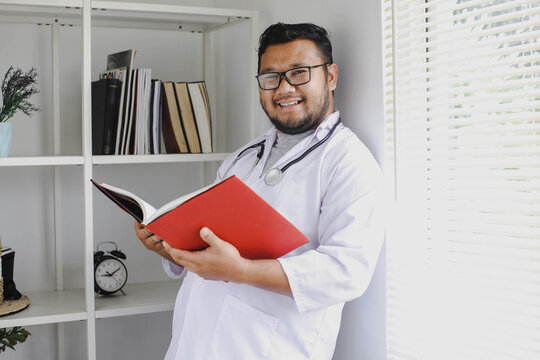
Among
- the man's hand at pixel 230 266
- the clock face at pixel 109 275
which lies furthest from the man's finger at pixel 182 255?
the clock face at pixel 109 275

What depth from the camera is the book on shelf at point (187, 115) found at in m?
2.07

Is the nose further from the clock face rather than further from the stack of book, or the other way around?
the clock face

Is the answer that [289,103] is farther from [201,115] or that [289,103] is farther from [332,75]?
[201,115]

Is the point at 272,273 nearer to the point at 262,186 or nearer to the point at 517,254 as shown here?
the point at 262,186

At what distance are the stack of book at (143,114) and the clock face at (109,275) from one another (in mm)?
402

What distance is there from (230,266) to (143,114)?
0.90m

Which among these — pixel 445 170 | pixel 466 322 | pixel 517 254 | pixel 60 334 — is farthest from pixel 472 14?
pixel 60 334

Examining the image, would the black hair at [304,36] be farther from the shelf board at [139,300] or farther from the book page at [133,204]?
the shelf board at [139,300]

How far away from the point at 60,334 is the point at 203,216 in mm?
1387

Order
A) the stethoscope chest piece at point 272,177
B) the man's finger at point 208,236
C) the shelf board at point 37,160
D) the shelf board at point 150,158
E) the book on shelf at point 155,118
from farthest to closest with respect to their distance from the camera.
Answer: the book on shelf at point 155,118 < the shelf board at point 150,158 < the shelf board at point 37,160 < the stethoscope chest piece at point 272,177 < the man's finger at point 208,236

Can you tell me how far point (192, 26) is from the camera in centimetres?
242

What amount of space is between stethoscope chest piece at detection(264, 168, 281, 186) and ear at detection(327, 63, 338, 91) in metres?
0.29

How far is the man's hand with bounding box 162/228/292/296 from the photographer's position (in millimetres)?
1272

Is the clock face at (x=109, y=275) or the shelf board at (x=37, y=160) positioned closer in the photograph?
the shelf board at (x=37, y=160)
